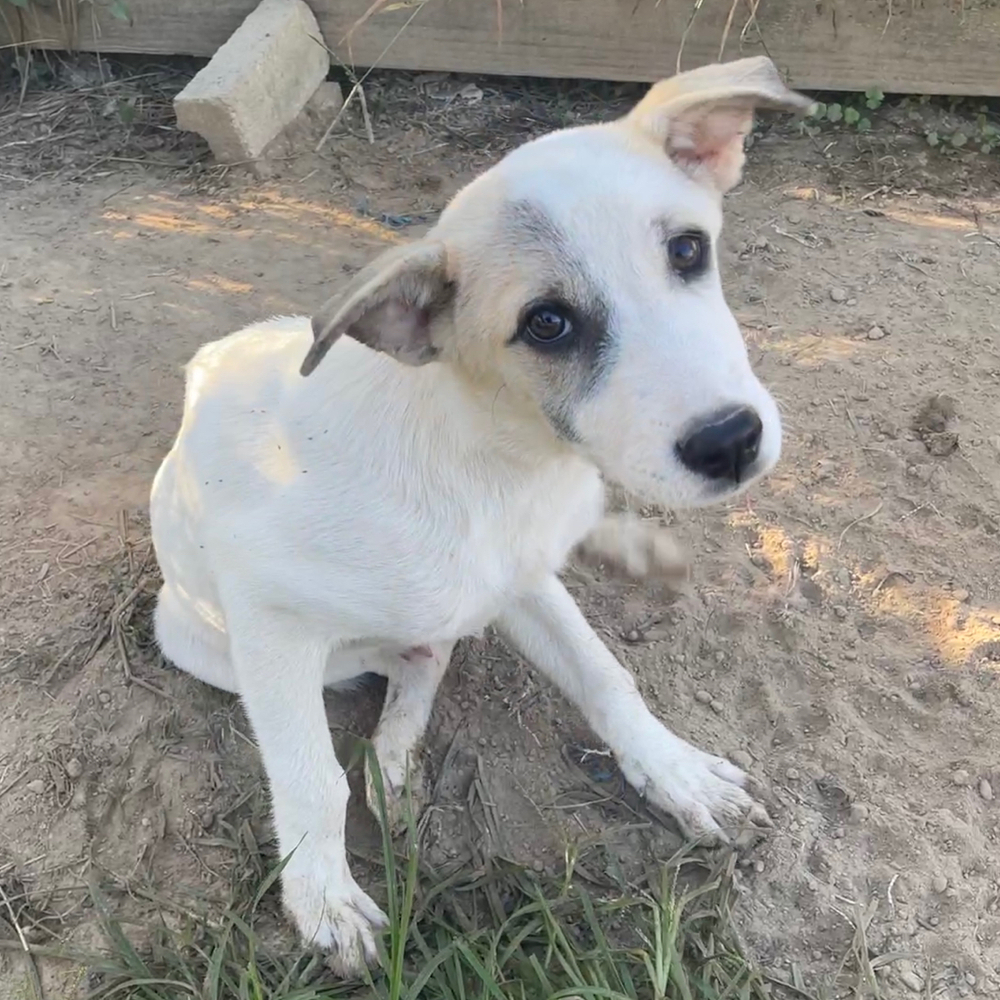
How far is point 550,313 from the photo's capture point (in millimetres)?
2402

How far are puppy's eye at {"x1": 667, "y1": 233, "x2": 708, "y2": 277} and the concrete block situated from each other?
393 centimetres

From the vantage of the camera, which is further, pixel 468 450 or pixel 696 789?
pixel 696 789

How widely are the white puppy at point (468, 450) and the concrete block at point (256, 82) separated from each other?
2.69 meters

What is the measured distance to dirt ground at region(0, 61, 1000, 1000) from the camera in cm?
326

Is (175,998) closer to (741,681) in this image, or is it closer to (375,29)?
(741,681)

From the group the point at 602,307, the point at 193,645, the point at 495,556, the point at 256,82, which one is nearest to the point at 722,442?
the point at 602,307

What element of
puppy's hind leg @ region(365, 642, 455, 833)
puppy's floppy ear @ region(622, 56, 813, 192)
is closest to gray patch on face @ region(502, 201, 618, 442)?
puppy's floppy ear @ region(622, 56, 813, 192)

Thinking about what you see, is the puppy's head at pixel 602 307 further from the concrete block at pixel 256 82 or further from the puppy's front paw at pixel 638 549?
the concrete block at pixel 256 82

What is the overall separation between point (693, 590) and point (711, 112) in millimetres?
1818

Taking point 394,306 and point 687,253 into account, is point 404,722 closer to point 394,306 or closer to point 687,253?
point 394,306

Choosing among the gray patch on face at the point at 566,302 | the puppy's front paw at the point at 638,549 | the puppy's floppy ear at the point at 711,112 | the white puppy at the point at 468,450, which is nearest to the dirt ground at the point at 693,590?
the puppy's front paw at the point at 638,549

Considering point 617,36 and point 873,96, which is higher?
point 617,36

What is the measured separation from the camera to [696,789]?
131 inches

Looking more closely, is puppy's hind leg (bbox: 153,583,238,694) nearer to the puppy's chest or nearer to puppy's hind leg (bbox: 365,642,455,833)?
puppy's hind leg (bbox: 365,642,455,833)
